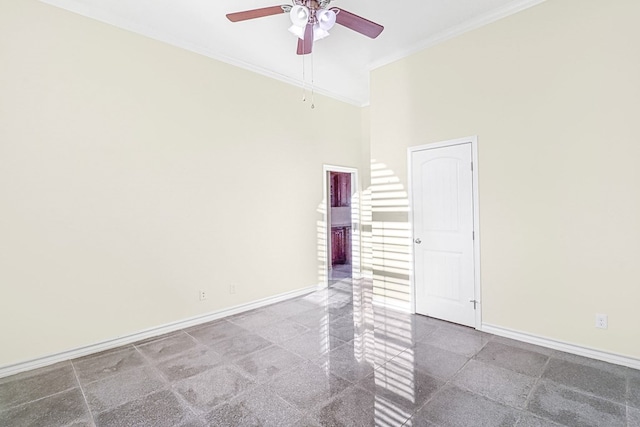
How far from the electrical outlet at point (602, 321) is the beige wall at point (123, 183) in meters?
3.48

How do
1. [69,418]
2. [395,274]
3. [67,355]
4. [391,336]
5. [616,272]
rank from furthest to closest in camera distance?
1. [395,274]
2. [391,336]
3. [67,355]
4. [616,272]
5. [69,418]

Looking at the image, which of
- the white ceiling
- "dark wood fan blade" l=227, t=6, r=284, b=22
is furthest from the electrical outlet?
"dark wood fan blade" l=227, t=6, r=284, b=22

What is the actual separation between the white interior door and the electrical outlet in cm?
101

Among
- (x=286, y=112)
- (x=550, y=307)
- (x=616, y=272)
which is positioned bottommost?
(x=550, y=307)

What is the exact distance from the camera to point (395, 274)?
4.05 meters

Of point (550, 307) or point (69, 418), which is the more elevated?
point (550, 307)

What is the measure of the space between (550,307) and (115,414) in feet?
12.0

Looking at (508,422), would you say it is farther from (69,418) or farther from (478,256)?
(69,418)

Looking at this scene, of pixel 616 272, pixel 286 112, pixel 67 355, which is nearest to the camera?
pixel 616 272

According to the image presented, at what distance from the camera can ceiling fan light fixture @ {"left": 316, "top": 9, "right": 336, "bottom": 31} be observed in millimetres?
2263

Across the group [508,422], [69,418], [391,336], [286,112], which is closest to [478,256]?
[391,336]

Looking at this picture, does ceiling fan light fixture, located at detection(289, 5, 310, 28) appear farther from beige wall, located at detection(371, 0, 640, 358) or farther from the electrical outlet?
the electrical outlet

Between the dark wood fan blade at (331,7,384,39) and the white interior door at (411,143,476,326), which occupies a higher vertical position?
the dark wood fan blade at (331,7,384,39)

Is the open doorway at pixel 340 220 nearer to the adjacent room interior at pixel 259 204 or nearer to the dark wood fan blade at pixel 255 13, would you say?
the adjacent room interior at pixel 259 204
